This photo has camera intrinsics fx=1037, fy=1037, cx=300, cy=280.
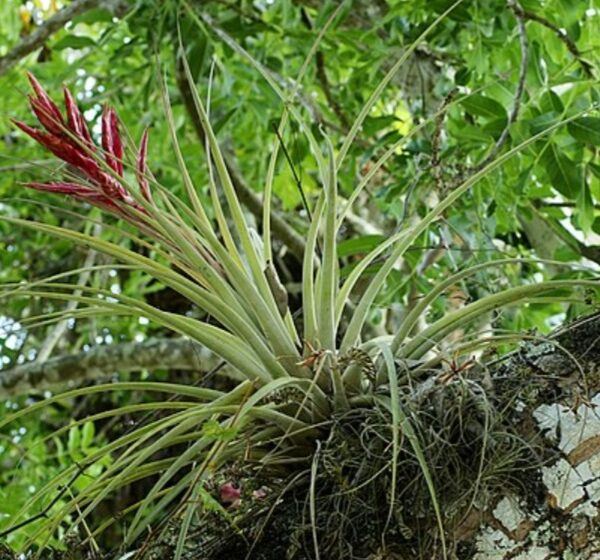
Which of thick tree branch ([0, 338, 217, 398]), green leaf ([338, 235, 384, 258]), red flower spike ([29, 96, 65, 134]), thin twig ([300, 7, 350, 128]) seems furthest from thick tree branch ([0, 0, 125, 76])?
red flower spike ([29, 96, 65, 134])

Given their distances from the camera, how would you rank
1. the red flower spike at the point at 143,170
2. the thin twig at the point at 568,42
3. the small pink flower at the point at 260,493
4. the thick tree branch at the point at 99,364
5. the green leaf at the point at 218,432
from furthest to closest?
1. the thick tree branch at the point at 99,364
2. the thin twig at the point at 568,42
3. the red flower spike at the point at 143,170
4. the small pink flower at the point at 260,493
5. the green leaf at the point at 218,432

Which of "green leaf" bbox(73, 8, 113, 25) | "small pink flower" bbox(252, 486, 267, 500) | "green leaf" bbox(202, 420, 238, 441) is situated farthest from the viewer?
"green leaf" bbox(73, 8, 113, 25)

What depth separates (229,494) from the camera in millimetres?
1067

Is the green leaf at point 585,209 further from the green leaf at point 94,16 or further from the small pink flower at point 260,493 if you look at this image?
the green leaf at point 94,16

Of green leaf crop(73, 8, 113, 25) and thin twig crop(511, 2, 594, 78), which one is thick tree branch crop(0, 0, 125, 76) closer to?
green leaf crop(73, 8, 113, 25)

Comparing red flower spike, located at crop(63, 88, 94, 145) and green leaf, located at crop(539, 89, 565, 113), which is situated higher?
red flower spike, located at crop(63, 88, 94, 145)

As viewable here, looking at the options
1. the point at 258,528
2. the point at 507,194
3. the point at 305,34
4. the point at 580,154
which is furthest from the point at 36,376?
the point at 258,528

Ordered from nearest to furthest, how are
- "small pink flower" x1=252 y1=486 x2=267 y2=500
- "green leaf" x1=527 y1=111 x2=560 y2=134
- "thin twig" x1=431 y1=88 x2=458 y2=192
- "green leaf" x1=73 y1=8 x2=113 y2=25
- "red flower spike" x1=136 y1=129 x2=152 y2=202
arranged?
1. "small pink flower" x1=252 y1=486 x2=267 y2=500
2. "red flower spike" x1=136 y1=129 x2=152 y2=202
3. "thin twig" x1=431 y1=88 x2=458 y2=192
4. "green leaf" x1=527 y1=111 x2=560 y2=134
5. "green leaf" x1=73 y1=8 x2=113 y2=25

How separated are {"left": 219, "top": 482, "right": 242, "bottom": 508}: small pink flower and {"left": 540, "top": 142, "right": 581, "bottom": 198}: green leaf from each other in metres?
0.75

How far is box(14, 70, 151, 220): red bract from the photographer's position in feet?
3.32

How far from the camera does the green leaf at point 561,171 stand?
5.05 ft

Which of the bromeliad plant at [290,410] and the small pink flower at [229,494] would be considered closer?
the bromeliad plant at [290,410]

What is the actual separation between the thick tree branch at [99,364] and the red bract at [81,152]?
1.29 metres

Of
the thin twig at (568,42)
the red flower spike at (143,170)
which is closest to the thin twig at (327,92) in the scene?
the thin twig at (568,42)
